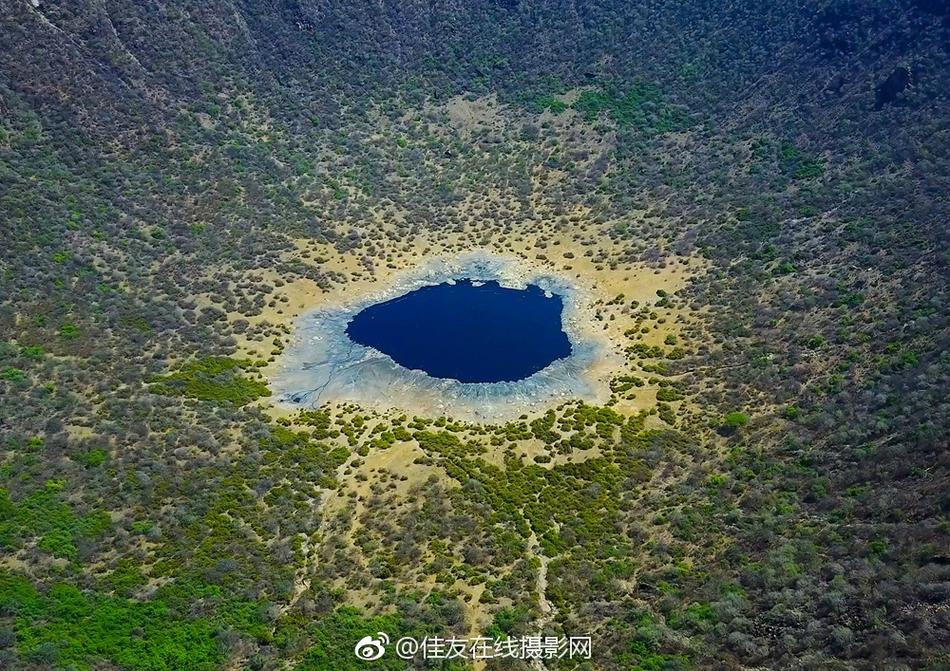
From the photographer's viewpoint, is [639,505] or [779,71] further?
[779,71]

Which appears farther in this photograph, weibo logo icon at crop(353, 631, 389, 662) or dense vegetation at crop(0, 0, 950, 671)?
dense vegetation at crop(0, 0, 950, 671)

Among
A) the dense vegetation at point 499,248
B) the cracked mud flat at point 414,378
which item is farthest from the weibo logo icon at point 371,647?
the cracked mud flat at point 414,378

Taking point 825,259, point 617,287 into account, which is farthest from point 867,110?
point 617,287

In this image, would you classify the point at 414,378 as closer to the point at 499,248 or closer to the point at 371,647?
the point at 499,248

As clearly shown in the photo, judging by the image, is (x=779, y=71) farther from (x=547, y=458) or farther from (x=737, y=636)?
(x=737, y=636)

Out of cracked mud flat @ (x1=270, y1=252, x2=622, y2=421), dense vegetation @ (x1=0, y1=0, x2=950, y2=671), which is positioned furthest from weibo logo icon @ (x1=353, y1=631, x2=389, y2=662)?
cracked mud flat @ (x1=270, y1=252, x2=622, y2=421)

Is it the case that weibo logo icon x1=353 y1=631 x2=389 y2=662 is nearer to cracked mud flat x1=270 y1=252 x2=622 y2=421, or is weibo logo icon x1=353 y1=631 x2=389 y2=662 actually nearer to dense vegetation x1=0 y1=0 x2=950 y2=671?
dense vegetation x1=0 y1=0 x2=950 y2=671
